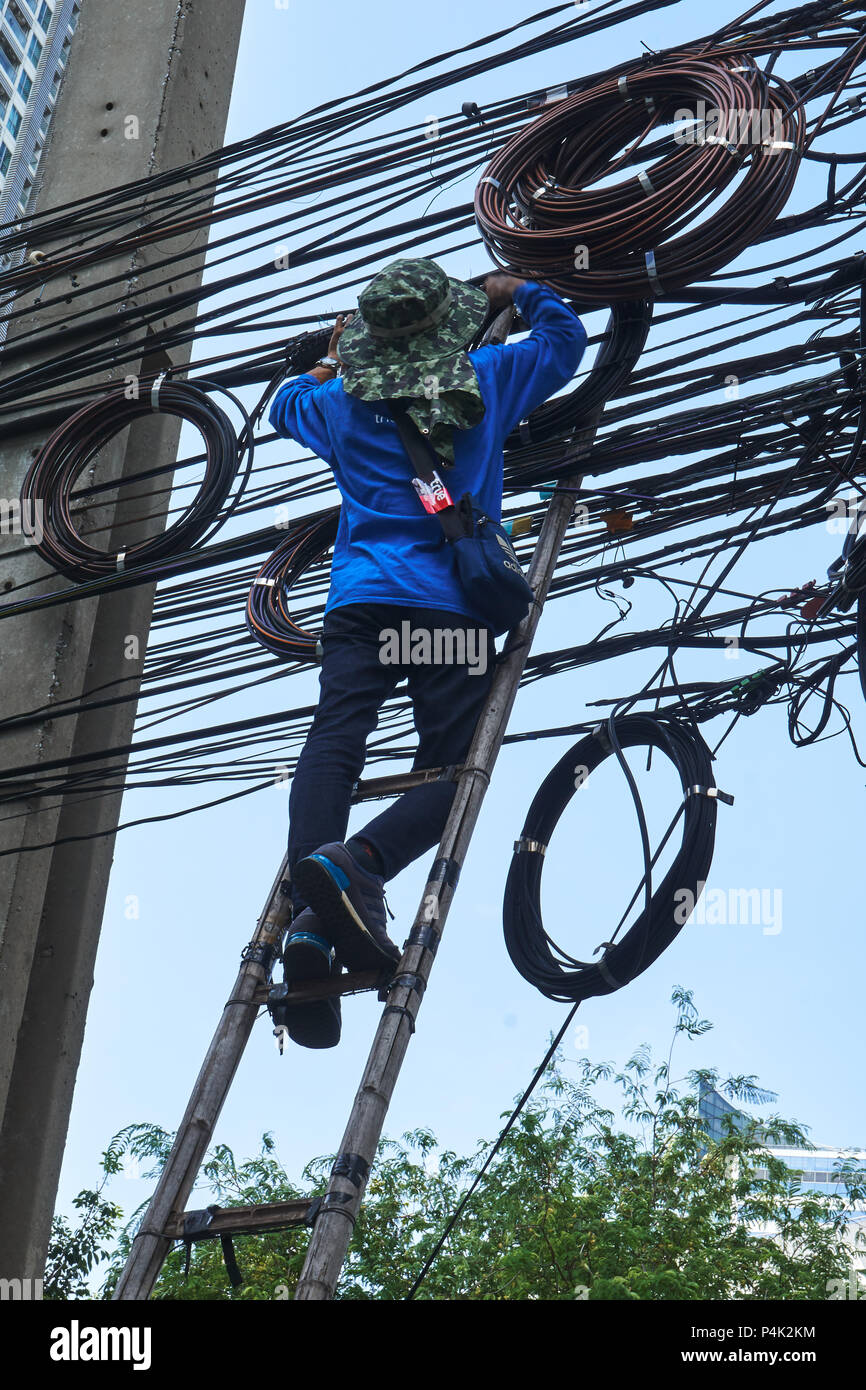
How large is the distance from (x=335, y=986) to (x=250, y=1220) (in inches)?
20.8

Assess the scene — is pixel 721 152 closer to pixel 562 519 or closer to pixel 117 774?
pixel 562 519

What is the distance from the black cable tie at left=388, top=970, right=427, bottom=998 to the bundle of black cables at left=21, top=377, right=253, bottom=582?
207cm

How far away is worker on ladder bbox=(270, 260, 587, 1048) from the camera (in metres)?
3.39

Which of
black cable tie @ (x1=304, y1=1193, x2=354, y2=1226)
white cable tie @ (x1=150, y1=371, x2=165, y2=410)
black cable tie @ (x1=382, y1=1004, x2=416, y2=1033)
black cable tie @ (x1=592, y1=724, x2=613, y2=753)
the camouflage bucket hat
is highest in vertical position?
white cable tie @ (x1=150, y1=371, x2=165, y2=410)

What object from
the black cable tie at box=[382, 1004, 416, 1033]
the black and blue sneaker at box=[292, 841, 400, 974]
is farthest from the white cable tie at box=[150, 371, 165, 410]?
the black cable tie at box=[382, 1004, 416, 1033]

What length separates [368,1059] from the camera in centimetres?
319

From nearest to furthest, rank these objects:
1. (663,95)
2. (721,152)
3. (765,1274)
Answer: (721,152)
(663,95)
(765,1274)

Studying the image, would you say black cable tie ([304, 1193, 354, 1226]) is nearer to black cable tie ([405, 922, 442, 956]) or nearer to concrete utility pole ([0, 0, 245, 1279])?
black cable tie ([405, 922, 442, 956])

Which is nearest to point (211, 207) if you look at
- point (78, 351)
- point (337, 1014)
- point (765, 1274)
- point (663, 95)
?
point (78, 351)

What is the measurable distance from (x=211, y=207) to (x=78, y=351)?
85 cm

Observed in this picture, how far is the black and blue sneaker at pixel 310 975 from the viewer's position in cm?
329

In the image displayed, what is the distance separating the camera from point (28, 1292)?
395 centimetres

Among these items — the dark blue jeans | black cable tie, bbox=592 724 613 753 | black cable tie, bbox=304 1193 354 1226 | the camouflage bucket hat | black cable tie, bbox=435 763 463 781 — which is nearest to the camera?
black cable tie, bbox=304 1193 354 1226

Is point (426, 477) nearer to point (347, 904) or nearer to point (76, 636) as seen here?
point (347, 904)
